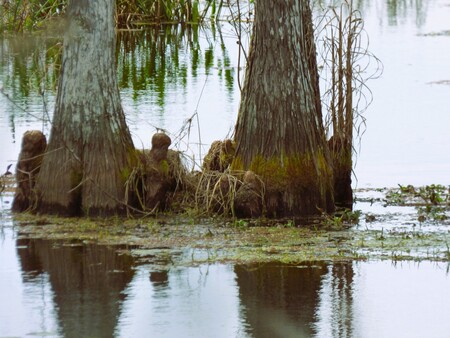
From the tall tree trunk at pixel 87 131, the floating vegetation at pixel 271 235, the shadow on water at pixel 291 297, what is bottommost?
the shadow on water at pixel 291 297

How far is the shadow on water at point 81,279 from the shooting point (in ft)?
25.9

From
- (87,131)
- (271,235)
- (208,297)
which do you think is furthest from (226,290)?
(87,131)

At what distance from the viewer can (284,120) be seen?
11.1m

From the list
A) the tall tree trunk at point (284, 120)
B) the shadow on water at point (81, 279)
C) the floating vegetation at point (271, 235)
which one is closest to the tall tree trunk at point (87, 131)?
the floating vegetation at point (271, 235)

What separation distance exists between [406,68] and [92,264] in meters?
13.6

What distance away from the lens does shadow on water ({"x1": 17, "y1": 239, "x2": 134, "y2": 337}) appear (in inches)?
311

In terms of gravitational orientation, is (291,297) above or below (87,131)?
below

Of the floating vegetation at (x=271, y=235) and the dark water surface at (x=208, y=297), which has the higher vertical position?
the floating vegetation at (x=271, y=235)

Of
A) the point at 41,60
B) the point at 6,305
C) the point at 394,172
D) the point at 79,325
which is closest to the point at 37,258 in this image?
the point at 6,305

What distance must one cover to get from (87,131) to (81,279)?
2.25 metres

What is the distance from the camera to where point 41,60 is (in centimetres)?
2056

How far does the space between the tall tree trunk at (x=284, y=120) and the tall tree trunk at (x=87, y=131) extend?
48.4 inches

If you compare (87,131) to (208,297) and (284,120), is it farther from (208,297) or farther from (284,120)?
(208,297)

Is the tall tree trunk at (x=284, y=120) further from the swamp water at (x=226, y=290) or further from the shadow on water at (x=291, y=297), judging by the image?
the shadow on water at (x=291, y=297)
